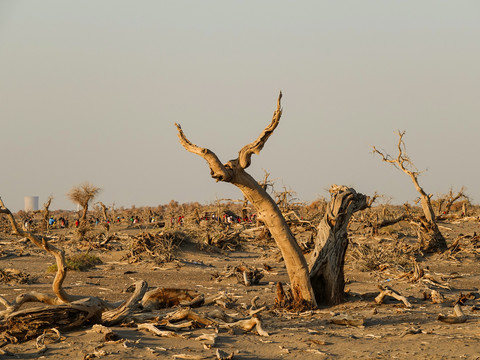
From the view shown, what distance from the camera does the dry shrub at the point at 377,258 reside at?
16500 millimetres

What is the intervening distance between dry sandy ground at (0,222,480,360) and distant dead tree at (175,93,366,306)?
451 millimetres

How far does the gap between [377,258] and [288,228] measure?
709cm

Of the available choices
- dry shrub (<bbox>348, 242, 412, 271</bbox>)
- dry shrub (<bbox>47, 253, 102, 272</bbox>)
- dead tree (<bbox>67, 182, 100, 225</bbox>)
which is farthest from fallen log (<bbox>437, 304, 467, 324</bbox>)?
dead tree (<bbox>67, 182, 100, 225</bbox>)

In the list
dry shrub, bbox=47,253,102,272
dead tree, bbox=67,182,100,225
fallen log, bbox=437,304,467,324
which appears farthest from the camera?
dead tree, bbox=67,182,100,225

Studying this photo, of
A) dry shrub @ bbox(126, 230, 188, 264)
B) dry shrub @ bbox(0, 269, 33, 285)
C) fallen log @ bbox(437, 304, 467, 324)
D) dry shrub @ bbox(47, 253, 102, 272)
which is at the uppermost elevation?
dry shrub @ bbox(126, 230, 188, 264)

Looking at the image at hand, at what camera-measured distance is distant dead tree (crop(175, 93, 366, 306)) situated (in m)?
8.98

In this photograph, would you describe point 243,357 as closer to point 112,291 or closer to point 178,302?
point 178,302

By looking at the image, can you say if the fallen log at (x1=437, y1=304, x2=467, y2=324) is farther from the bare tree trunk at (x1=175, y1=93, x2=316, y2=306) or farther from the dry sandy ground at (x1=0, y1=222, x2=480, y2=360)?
the bare tree trunk at (x1=175, y1=93, x2=316, y2=306)

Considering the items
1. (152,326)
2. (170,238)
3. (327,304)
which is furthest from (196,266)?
(152,326)

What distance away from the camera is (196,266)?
18.7 metres

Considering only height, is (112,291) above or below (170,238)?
below

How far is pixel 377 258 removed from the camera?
16.6m

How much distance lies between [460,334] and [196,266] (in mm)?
11163

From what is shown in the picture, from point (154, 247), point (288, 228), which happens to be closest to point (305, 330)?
point (288, 228)
